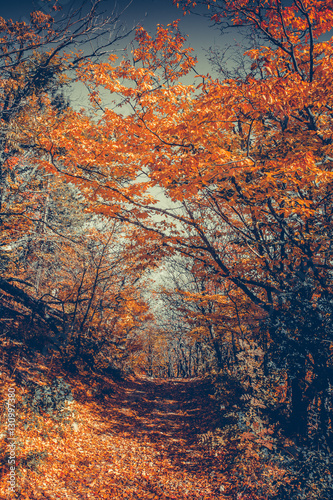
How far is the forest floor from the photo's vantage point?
4.80 metres

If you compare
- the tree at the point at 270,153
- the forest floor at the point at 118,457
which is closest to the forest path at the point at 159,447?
the forest floor at the point at 118,457

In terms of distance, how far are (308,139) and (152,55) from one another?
14.6 ft

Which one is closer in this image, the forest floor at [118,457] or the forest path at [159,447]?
the forest floor at [118,457]

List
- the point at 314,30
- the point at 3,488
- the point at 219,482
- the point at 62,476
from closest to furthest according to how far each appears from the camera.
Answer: the point at 3,488, the point at 314,30, the point at 62,476, the point at 219,482

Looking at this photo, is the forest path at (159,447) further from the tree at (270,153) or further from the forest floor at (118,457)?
the tree at (270,153)

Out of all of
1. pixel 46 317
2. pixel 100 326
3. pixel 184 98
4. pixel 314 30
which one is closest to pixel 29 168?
pixel 46 317

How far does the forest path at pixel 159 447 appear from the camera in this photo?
523 cm

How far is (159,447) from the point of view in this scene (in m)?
7.05

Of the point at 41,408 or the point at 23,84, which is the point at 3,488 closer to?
the point at 41,408

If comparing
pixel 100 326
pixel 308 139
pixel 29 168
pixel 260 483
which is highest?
pixel 29 168

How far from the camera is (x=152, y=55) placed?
6145mm

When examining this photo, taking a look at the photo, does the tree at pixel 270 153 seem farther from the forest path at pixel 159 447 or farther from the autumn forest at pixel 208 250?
the forest path at pixel 159 447

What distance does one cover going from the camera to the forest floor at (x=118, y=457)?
4.80 metres

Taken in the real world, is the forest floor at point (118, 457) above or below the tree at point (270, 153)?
below
